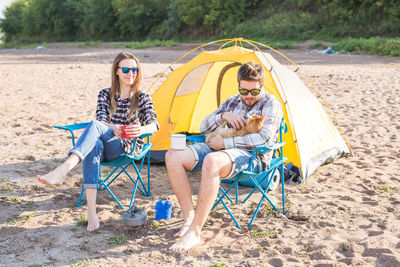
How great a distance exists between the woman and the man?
526 millimetres

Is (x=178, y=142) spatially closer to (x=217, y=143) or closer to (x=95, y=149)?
(x=217, y=143)

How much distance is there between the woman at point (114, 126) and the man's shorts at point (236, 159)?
0.54m

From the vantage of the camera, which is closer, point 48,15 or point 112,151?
point 112,151

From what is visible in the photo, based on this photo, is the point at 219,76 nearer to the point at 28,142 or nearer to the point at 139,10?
the point at 28,142

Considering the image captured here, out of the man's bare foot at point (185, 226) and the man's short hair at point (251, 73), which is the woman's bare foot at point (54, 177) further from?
the man's short hair at point (251, 73)

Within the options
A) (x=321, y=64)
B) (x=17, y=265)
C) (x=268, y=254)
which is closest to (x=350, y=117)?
(x=268, y=254)

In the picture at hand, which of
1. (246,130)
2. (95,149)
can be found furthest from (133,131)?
(246,130)

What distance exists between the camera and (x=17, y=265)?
274 cm

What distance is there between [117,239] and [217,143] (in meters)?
1.05

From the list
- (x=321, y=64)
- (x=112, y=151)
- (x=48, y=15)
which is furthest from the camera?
(x=48, y=15)

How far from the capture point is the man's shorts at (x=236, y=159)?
310 cm

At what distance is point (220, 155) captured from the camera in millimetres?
3043

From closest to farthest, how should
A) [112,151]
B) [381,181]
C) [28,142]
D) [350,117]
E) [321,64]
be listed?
[112,151] → [381,181] → [28,142] → [350,117] → [321,64]

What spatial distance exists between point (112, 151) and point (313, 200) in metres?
1.89
